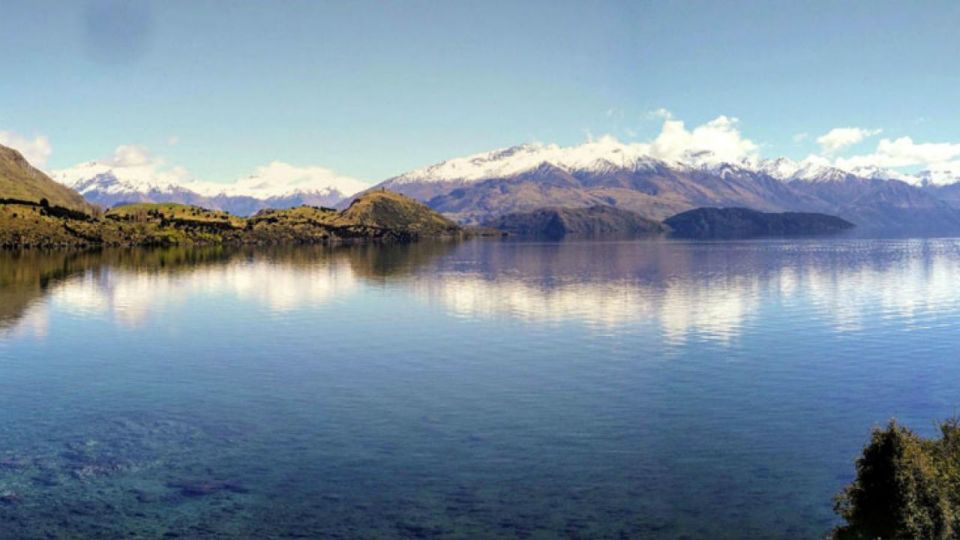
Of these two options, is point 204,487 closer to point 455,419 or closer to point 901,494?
point 455,419

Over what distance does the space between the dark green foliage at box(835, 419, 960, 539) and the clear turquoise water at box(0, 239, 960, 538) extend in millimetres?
5821

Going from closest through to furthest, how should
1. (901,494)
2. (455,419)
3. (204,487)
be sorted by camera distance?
(901,494), (204,487), (455,419)

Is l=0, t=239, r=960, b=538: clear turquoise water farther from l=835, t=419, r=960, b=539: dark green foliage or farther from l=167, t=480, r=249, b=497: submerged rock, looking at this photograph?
l=835, t=419, r=960, b=539: dark green foliage

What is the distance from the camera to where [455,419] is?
227 ft

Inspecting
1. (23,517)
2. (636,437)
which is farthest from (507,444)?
(23,517)

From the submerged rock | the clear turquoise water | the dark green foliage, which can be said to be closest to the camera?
the dark green foliage

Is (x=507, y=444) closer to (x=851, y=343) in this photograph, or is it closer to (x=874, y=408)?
(x=874, y=408)

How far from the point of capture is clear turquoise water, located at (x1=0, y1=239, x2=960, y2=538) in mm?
48156

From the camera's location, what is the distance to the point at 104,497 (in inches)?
2005

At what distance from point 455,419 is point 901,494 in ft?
126

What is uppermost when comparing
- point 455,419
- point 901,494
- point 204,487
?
point 901,494

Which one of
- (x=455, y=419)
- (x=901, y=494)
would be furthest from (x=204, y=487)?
(x=901, y=494)

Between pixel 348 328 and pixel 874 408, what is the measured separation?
269ft

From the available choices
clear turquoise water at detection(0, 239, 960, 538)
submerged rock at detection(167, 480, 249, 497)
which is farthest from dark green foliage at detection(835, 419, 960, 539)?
submerged rock at detection(167, 480, 249, 497)
